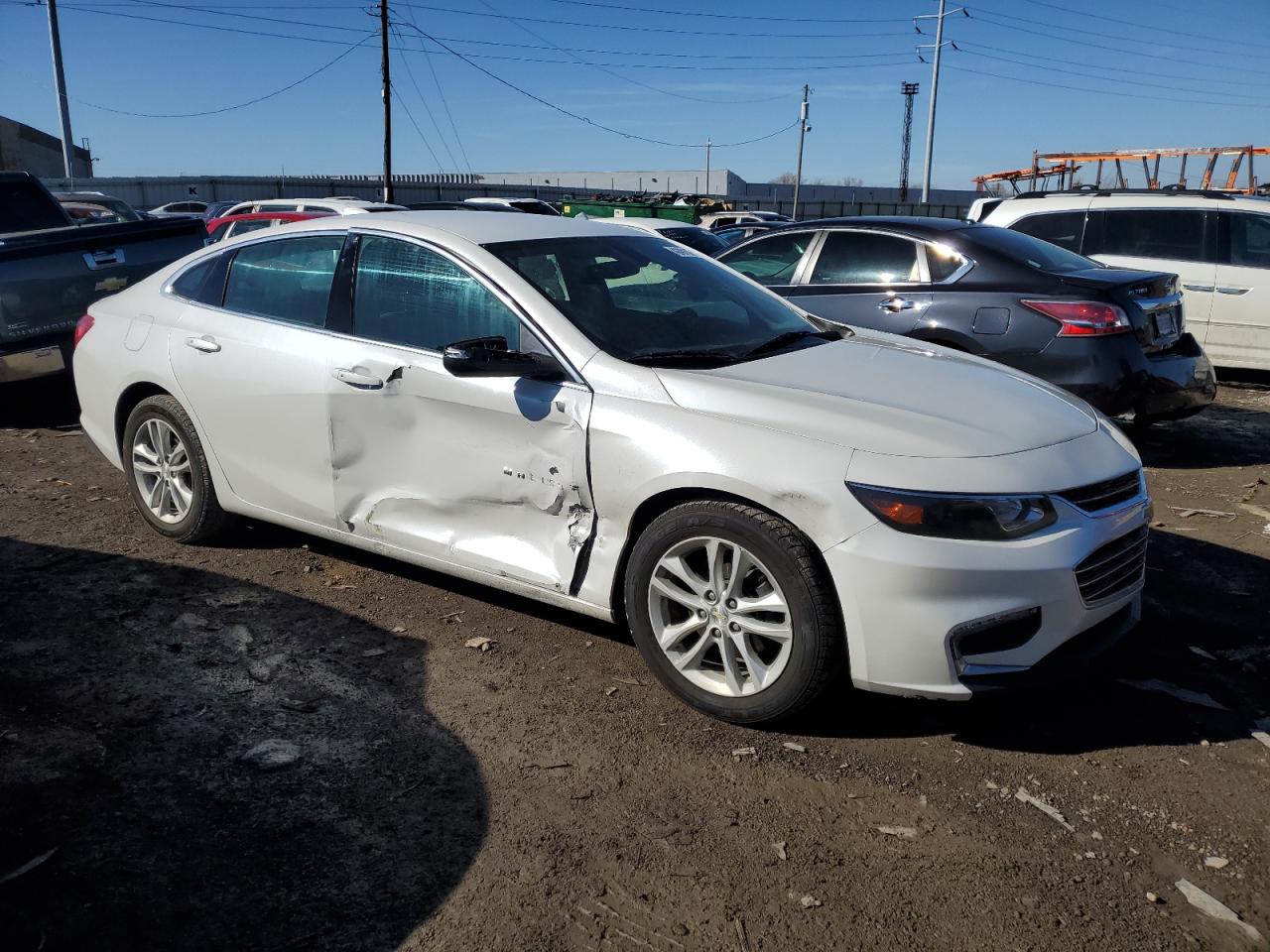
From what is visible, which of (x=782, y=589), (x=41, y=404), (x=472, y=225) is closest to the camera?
(x=782, y=589)

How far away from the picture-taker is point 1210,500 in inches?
250

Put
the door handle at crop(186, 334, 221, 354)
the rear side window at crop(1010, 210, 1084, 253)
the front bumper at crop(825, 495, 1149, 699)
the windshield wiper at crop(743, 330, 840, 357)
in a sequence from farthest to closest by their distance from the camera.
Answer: the rear side window at crop(1010, 210, 1084, 253), the door handle at crop(186, 334, 221, 354), the windshield wiper at crop(743, 330, 840, 357), the front bumper at crop(825, 495, 1149, 699)

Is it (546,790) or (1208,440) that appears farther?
(1208,440)

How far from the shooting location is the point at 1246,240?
31.5ft

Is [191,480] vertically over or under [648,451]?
under

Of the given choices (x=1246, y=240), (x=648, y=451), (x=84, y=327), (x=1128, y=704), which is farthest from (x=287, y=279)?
(x=1246, y=240)

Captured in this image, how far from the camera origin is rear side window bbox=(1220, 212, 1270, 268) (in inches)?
376

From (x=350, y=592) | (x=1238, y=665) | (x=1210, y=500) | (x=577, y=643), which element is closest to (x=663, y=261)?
(x=577, y=643)

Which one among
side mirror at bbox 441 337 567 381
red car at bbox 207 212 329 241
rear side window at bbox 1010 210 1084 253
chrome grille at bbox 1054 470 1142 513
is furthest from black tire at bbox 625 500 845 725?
red car at bbox 207 212 329 241

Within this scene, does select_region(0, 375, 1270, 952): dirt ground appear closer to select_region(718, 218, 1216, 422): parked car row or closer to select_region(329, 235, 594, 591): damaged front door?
select_region(329, 235, 594, 591): damaged front door

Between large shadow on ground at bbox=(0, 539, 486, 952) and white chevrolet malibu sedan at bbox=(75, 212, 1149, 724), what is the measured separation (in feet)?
1.99

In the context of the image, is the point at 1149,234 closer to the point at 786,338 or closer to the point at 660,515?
the point at 786,338

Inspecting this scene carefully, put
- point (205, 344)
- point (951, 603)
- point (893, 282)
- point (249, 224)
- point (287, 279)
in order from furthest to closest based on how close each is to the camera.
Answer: point (249, 224)
point (893, 282)
point (205, 344)
point (287, 279)
point (951, 603)

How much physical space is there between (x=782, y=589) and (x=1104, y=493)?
1.17 m
